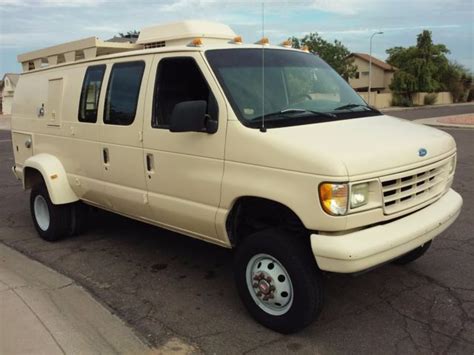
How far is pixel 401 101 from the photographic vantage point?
54688 mm

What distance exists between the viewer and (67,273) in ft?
16.5

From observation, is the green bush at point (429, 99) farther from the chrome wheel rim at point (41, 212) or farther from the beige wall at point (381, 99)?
the chrome wheel rim at point (41, 212)

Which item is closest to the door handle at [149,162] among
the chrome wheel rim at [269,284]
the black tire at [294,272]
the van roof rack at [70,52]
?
the black tire at [294,272]

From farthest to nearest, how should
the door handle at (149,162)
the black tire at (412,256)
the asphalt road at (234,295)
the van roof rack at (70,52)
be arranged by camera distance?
the van roof rack at (70,52)
the black tire at (412,256)
the door handle at (149,162)
the asphalt road at (234,295)

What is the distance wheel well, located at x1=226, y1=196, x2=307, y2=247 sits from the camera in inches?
146

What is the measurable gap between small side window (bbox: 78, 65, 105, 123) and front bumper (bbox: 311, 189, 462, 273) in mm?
2963

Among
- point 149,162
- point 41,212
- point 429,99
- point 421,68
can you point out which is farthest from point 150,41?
point 421,68

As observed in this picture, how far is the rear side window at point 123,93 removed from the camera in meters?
4.65

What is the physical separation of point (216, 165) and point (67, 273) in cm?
217

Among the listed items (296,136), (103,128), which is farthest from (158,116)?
(296,136)

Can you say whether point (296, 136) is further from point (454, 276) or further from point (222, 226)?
point (454, 276)

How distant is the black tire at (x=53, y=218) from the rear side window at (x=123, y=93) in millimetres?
1542

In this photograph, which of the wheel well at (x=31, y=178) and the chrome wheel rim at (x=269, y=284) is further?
the wheel well at (x=31, y=178)

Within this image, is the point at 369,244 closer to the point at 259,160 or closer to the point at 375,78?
the point at 259,160
